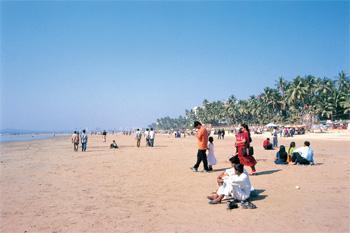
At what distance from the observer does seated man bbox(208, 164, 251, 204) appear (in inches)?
279

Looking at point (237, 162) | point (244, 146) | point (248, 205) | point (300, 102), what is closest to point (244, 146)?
point (244, 146)

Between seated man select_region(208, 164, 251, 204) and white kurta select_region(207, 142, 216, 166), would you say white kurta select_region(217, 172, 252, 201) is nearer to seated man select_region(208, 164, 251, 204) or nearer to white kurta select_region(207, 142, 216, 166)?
seated man select_region(208, 164, 251, 204)

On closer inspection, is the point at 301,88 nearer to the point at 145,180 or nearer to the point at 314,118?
the point at 314,118

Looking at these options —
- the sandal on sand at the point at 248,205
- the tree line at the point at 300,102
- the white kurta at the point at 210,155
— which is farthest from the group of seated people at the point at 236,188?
the tree line at the point at 300,102

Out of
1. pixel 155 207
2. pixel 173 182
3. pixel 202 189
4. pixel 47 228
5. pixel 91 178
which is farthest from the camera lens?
pixel 91 178

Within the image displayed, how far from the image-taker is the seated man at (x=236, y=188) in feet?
23.3

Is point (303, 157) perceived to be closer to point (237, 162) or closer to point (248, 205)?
point (237, 162)

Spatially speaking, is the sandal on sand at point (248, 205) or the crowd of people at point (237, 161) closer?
the sandal on sand at point (248, 205)

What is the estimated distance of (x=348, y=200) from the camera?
23.6ft

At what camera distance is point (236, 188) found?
23.3ft

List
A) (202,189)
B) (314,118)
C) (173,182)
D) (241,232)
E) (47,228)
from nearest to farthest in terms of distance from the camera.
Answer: (241,232), (47,228), (202,189), (173,182), (314,118)

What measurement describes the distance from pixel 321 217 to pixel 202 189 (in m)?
3.43

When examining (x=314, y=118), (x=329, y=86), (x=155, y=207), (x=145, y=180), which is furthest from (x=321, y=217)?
(x=329, y=86)

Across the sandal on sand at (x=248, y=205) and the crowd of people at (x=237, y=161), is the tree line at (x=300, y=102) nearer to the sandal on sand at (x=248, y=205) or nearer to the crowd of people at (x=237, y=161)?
the crowd of people at (x=237, y=161)
